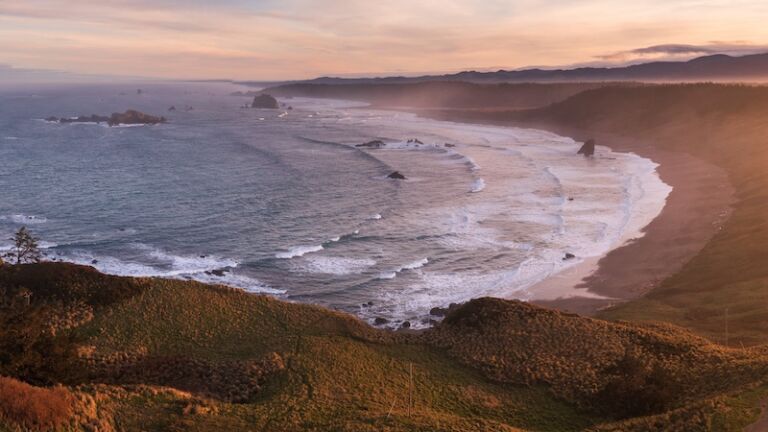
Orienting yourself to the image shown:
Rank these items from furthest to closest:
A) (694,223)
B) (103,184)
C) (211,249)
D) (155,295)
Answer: (103,184)
(694,223)
(211,249)
(155,295)

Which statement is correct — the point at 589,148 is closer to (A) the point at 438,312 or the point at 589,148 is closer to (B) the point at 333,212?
(B) the point at 333,212

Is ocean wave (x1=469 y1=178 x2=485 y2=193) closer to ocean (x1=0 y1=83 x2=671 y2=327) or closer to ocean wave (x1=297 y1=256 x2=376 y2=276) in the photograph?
ocean (x1=0 y1=83 x2=671 y2=327)

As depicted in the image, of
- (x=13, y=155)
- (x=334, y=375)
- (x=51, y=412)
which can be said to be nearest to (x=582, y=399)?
(x=334, y=375)

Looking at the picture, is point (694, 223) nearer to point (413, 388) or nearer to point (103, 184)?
point (413, 388)

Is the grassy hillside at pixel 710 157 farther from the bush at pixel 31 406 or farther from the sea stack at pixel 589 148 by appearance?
the bush at pixel 31 406

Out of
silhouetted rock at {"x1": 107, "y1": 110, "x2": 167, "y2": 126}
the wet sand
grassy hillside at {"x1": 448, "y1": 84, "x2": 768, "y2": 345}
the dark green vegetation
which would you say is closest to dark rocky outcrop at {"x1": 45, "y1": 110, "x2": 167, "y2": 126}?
silhouetted rock at {"x1": 107, "y1": 110, "x2": 167, "y2": 126}

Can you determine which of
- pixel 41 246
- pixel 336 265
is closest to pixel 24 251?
pixel 41 246
